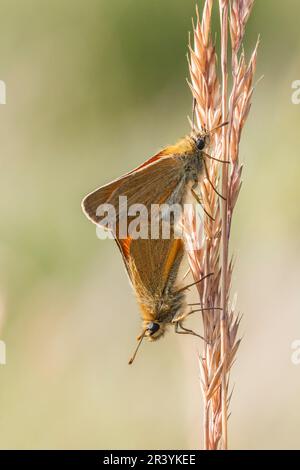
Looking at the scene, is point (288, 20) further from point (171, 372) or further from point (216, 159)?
point (216, 159)

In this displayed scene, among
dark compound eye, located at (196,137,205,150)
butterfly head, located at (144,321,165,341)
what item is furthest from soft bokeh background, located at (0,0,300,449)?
dark compound eye, located at (196,137,205,150)

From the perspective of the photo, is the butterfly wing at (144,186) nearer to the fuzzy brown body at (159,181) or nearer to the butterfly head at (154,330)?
the fuzzy brown body at (159,181)

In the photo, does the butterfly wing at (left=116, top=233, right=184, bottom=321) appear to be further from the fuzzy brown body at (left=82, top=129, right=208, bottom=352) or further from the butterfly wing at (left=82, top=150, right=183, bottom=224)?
the butterfly wing at (left=82, top=150, right=183, bottom=224)

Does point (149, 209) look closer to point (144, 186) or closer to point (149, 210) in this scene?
point (149, 210)

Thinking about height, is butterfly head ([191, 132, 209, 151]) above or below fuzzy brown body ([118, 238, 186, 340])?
above

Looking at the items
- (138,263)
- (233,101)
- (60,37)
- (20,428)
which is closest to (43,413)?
(20,428)

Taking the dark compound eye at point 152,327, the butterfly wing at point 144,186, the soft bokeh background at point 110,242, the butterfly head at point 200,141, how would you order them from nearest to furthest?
the dark compound eye at point 152,327, the butterfly head at point 200,141, the butterfly wing at point 144,186, the soft bokeh background at point 110,242

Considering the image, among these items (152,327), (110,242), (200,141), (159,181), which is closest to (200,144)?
(200,141)

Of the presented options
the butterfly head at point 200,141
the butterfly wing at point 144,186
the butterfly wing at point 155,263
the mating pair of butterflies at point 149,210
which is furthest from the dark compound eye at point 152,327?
the butterfly head at point 200,141
